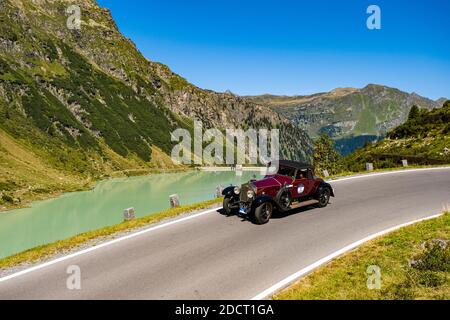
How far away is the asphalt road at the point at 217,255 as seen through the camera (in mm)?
9742

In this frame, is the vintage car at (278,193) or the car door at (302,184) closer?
the vintage car at (278,193)

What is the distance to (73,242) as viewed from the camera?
13.7 meters

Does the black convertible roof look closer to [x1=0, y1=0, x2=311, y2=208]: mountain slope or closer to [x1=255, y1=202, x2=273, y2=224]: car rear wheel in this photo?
[x1=255, y1=202, x2=273, y2=224]: car rear wheel

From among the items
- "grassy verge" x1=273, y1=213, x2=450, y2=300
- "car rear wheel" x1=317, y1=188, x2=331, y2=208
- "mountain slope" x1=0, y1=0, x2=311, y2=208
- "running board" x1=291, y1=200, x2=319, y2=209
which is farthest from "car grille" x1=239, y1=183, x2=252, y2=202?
"mountain slope" x1=0, y1=0, x2=311, y2=208

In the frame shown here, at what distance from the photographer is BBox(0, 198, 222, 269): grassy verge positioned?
40.5 ft

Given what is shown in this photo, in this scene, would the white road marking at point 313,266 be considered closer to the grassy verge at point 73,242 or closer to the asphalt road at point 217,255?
the asphalt road at point 217,255

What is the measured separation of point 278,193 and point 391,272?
242 inches

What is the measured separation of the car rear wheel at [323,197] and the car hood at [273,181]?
6.69 feet

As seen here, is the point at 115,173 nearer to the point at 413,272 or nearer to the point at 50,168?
the point at 50,168

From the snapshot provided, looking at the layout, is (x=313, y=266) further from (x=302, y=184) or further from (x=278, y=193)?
(x=302, y=184)

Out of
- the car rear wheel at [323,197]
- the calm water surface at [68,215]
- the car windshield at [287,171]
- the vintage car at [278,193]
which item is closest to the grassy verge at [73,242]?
the vintage car at [278,193]

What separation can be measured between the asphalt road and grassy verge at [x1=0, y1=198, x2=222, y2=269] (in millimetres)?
1324

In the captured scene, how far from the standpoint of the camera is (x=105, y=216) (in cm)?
6288

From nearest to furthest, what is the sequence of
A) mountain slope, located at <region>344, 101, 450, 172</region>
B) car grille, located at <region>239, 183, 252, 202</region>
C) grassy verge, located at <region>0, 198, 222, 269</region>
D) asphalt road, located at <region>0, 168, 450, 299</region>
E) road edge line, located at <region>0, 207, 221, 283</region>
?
1. asphalt road, located at <region>0, 168, 450, 299</region>
2. road edge line, located at <region>0, 207, 221, 283</region>
3. grassy verge, located at <region>0, 198, 222, 269</region>
4. car grille, located at <region>239, 183, 252, 202</region>
5. mountain slope, located at <region>344, 101, 450, 172</region>
